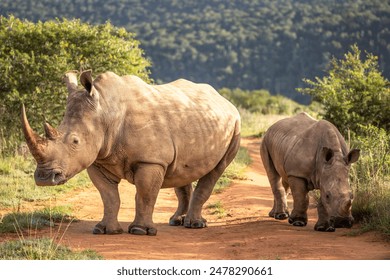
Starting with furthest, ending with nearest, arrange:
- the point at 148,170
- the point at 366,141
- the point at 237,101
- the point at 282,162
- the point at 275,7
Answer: the point at 275,7 < the point at 237,101 < the point at 366,141 < the point at 282,162 < the point at 148,170

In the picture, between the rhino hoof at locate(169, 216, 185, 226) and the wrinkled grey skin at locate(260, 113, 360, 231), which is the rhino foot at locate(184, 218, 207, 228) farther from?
the wrinkled grey skin at locate(260, 113, 360, 231)

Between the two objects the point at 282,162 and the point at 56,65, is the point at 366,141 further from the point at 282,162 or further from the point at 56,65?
the point at 56,65

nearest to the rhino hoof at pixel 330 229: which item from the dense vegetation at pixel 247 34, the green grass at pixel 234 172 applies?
the green grass at pixel 234 172

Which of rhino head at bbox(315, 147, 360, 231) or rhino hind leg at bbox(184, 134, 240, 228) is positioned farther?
rhino hind leg at bbox(184, 134, 240, 228)

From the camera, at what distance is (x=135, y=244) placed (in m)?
8.91

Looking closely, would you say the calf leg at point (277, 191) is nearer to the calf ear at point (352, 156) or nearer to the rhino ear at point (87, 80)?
the calf ear at point (352, 156)

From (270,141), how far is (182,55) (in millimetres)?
62381

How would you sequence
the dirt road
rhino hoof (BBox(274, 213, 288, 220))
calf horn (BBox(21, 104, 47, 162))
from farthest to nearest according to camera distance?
rhino hoof (BBox(274, 213, 288, 220)) < the dirt road < calf horn (BBox(21, 104, 47, 162))

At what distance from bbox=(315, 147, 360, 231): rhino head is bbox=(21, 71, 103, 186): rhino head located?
9.76 ft

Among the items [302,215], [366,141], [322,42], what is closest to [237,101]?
[322,42]

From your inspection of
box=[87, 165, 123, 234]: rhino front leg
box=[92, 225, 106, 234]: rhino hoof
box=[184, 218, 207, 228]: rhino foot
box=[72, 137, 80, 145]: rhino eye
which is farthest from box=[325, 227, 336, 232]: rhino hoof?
box=[72, 137, 80, 145]: rhino eye

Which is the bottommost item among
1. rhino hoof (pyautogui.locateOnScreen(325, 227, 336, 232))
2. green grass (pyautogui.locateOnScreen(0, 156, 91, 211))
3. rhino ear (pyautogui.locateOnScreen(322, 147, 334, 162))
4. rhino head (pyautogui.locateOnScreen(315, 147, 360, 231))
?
green grass (pyautogui.locateOnScreen(0, 156, 91, 211))

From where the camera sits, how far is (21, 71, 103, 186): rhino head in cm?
853

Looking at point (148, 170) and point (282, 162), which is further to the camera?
point (282, 162)
